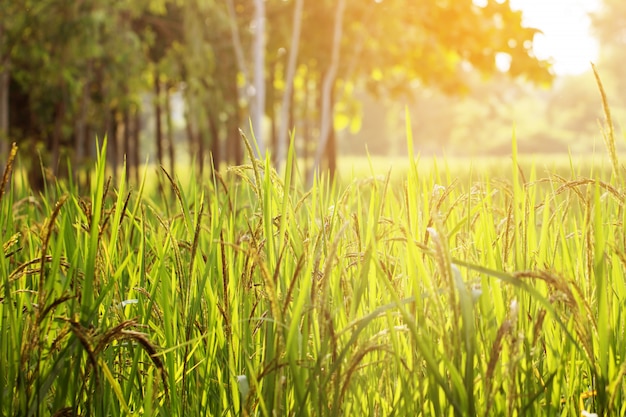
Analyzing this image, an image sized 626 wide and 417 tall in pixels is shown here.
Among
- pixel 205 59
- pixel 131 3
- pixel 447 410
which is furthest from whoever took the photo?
pixel 205 59

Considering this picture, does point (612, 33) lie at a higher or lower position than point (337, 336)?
higher

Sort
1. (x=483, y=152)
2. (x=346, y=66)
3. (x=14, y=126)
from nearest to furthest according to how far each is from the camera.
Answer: (x=14, y=126) < (x=346, y=66) < (x=483, y=152)

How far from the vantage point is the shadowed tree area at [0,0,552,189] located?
1194 cm

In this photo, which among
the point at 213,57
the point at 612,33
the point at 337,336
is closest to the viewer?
the point at 337,336

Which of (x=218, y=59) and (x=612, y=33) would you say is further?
(x=612, y=33)

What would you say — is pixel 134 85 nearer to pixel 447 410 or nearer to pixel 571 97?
pixel 447 410

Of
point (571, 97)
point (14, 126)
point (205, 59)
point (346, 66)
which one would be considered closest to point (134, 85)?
point (205, 59)

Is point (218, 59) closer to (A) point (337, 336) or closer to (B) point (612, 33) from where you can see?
(A) point (337, 336)

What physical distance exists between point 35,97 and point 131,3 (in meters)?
4.28

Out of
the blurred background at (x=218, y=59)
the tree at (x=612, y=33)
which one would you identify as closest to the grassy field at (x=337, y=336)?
the blurred background at (x=218, y=59)

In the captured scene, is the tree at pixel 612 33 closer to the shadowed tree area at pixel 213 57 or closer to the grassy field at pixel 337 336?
the shadowed tree area at pixel 213 57

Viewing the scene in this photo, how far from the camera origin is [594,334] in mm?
1374

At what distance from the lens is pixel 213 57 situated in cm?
1501

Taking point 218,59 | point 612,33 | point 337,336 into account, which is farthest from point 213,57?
point 612,33
